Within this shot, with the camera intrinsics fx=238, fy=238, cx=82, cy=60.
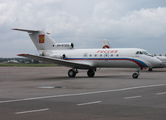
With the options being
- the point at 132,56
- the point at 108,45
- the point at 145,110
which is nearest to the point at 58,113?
the point at 145,110

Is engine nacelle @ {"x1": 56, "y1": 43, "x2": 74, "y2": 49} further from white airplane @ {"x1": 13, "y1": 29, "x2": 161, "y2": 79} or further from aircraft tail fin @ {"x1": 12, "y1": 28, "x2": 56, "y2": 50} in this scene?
aircraft tail fin @ {"x1": 12, "y1": 28, "x2": 56, "y2": 50}

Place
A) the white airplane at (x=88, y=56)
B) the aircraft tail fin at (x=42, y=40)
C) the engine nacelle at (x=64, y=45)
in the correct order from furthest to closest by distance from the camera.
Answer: the aircraft tail fin at (x=42, y=40) → the engine nacelle at (x=64, y=45) → the white airplane at (x=88, y=56)

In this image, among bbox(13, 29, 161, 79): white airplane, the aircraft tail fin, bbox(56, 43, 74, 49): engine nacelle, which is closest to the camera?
bbox(13, 29, 161, 79): white airplane

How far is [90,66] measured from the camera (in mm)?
27484

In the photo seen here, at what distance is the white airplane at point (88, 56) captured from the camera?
82.2 ft

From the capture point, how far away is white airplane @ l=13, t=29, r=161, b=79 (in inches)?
987

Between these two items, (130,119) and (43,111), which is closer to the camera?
(130,119)

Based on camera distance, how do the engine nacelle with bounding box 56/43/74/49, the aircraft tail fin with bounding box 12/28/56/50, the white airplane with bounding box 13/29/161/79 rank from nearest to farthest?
the white airplane with bounding box 13/29/161/79 → the engine nacelle with bounding box 56/43/74/49 → the aircraft tail fin with bounding box 12/28/56/50

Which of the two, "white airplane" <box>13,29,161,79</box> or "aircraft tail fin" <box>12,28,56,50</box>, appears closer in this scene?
"white airplane" <box>13,29,161,79</box>

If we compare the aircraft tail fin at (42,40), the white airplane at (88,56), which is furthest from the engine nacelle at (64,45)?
the aircraft tail fin at (42,40)

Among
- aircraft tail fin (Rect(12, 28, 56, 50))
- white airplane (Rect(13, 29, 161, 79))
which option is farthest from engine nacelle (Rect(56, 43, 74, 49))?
aircraft tail fin (Rect(12, 28, 56, 50))

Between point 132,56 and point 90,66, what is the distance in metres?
5.00

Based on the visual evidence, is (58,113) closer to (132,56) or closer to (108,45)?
(132,56)

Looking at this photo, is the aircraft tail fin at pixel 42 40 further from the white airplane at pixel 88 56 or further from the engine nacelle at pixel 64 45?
the engine nacelle at pixel 64 45
